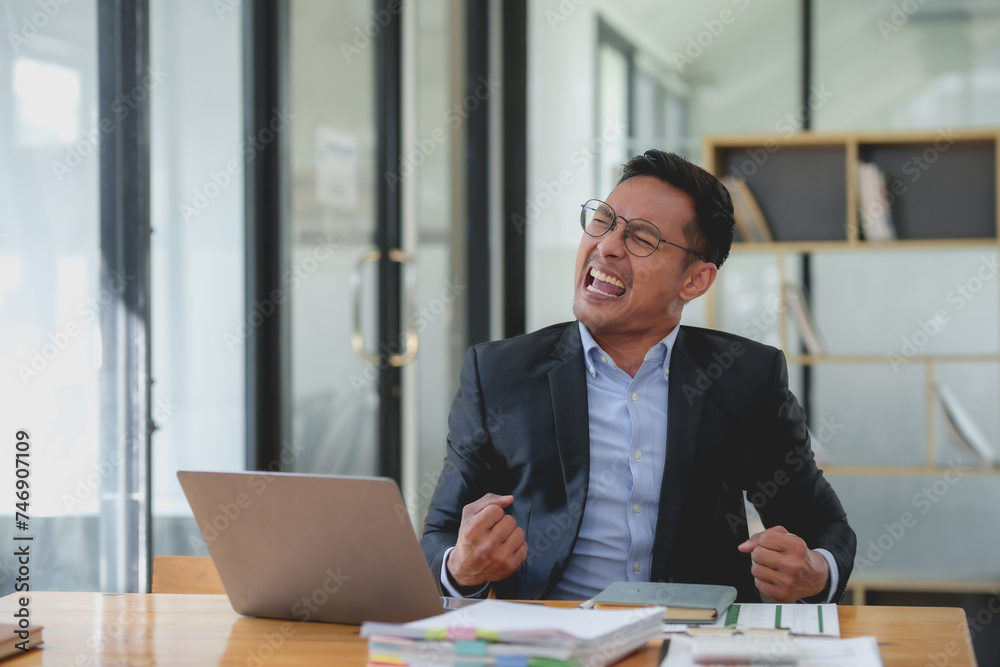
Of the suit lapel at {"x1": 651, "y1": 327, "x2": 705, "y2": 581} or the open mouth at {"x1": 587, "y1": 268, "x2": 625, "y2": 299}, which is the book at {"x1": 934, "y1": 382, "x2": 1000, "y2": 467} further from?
the open mouth at {"x1": 587, "y1": 268, "x2": 625, "y2": 299}

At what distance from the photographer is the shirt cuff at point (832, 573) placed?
164cm

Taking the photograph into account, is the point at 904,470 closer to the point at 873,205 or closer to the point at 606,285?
the point at 873,205

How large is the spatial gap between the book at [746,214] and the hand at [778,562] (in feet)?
8.03

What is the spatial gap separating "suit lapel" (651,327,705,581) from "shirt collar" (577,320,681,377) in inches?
0.6

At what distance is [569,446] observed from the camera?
1805 millimetres

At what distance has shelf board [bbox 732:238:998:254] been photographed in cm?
372

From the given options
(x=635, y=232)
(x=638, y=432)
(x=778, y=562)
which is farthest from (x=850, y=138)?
(x=778, y=562)

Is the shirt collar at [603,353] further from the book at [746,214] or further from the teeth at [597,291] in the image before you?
the book at [746,214]

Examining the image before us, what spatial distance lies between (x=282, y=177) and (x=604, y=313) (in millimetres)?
1418

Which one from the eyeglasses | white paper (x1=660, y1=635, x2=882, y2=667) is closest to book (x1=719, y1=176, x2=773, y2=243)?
the eyeglasses

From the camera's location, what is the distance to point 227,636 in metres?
1.32

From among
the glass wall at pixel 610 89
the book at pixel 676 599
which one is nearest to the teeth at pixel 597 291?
the book at pixel 676 599

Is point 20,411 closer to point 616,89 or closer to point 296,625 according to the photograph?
point 296,625

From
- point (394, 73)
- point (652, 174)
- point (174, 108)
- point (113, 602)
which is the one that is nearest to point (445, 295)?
point (394, 73)
